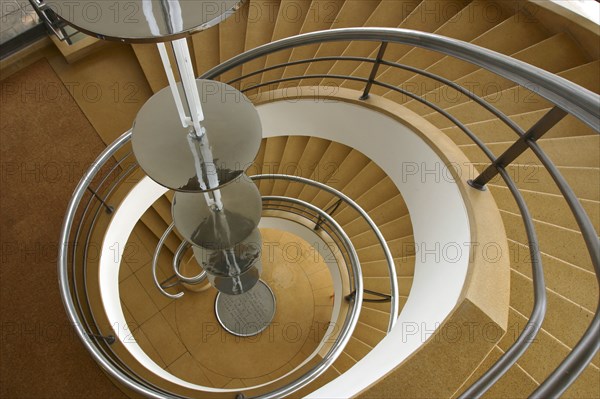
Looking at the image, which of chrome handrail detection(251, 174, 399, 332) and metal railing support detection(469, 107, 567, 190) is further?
chrome handrail detection(251, 174, 399, 332)

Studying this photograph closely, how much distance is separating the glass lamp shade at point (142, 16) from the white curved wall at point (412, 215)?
A: 7.13ft

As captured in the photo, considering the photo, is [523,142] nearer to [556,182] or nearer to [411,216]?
[556,182]

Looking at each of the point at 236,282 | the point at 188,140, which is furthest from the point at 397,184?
the point at 188,140

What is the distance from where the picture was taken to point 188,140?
1.42 meters

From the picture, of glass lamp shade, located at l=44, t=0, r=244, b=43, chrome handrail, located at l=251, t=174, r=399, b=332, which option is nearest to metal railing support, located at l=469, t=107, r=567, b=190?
glass lamp shade, located at l=44, t=0, r=244, b=43

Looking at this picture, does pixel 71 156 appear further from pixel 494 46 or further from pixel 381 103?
pixel 494 46

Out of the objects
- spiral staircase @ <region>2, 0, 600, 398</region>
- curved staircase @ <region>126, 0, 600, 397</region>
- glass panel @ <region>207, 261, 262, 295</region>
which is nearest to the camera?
spiral staircase @ <region>2, 0, 600, 398</region>

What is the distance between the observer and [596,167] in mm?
3064

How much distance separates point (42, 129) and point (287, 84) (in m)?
3.34

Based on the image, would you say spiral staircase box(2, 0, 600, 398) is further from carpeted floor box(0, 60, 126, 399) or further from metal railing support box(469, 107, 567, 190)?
carpeted floor box(0, 60, 126, 399)

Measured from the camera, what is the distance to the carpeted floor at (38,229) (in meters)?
4.42

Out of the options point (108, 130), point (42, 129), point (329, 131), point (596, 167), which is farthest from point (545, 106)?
point (42, 129)

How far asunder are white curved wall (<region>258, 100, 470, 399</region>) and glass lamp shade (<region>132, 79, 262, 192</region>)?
1670mm

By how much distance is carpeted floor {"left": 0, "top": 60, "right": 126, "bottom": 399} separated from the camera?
14.5ft
